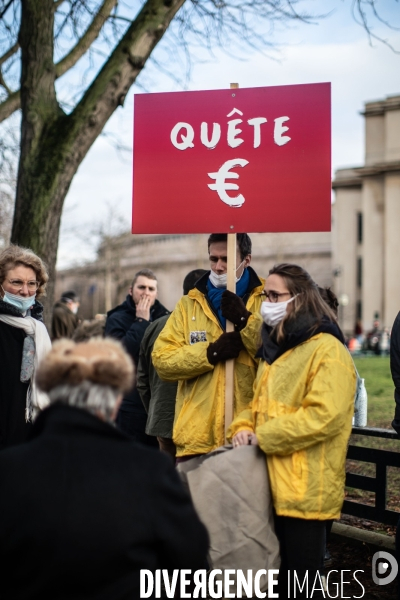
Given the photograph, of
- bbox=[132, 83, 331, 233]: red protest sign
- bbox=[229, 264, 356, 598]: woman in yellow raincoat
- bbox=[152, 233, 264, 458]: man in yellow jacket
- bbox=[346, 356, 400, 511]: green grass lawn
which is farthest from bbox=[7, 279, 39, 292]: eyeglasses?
bbox=[346, 356, 400, 511]: green grass lawn

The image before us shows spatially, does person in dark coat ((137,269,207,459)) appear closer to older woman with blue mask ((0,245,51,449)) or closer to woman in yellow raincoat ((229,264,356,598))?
older woman with blue mask ((0,245,51,449))

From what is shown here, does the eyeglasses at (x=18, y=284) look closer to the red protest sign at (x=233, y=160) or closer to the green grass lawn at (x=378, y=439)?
the red protest sign at (x=233, y=160)

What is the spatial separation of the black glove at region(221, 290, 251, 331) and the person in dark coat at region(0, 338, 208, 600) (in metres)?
1.62

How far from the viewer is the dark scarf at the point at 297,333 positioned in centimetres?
334

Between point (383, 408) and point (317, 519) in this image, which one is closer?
point (317, 519)

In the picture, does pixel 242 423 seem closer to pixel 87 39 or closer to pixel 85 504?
pixel 85 504

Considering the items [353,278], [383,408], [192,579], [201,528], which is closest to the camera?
[201,528]

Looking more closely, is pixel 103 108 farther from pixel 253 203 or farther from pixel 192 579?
pixel 192 579

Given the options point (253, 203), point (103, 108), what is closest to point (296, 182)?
point (253, 203)

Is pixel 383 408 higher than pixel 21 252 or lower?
lower

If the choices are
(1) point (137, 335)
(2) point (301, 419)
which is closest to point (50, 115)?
(1) point (137, 335)

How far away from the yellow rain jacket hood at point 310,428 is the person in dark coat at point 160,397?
1775 millimetres

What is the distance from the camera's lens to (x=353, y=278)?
64.7m

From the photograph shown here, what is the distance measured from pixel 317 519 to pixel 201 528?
1132mm
